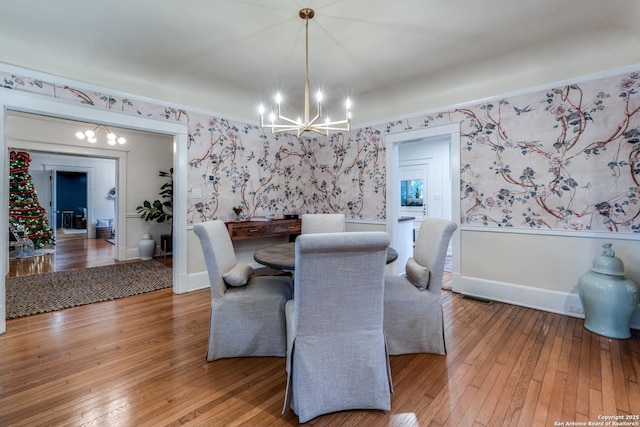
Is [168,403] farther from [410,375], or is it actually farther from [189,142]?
[189,142]

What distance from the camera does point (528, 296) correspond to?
2.97m

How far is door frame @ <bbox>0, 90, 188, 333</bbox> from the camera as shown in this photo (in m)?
2.44

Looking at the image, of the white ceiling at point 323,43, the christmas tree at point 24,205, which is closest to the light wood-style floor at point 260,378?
the white ceiling at point 323,43

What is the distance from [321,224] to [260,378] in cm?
174

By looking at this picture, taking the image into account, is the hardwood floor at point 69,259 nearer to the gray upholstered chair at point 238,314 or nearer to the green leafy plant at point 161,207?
the green leafy plant at point 161,207

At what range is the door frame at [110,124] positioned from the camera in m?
2.44

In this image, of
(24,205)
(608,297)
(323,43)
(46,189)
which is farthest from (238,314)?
(46,189)

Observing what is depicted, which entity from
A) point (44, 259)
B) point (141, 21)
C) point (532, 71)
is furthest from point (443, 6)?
point (44, 259)

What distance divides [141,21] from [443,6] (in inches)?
93.4

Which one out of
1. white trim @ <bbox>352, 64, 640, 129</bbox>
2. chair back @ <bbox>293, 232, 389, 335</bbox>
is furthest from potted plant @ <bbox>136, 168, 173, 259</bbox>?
chair back @ <bbox>293, 232, 389, 335</bbox>

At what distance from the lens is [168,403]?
5.09 ft

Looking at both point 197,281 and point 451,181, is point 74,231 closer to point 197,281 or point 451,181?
point 197,281

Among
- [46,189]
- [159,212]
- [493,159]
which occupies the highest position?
[46,189]

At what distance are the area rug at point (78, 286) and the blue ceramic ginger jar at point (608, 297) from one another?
4.56 meters
